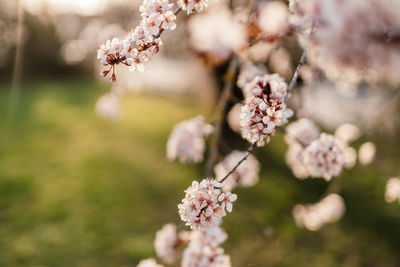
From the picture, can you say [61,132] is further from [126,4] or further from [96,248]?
[96,248]

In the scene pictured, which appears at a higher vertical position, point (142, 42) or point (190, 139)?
point (190, 139)

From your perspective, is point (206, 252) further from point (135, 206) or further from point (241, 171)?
point (135, 206)

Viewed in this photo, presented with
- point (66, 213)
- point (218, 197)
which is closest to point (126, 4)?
point (66, 213)

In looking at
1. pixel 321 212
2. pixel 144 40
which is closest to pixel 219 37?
pixel 321 212

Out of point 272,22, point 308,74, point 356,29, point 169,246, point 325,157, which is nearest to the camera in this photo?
point 325,157

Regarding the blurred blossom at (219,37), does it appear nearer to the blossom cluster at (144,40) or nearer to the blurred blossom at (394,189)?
the blossom cluster at (144,40)
